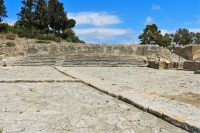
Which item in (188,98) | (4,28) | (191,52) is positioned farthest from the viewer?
(4,28)

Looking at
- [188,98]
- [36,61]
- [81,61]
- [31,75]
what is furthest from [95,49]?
[188,98]

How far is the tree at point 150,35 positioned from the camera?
1853 inches

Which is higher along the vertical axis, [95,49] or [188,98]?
[95,49]

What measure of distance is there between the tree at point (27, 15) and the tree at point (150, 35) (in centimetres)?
1504

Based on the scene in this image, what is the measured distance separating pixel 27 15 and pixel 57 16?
3.82 m

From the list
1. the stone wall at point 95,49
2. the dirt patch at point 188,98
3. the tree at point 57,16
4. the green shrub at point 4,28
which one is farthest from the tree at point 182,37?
the dirt patch at point 188,98

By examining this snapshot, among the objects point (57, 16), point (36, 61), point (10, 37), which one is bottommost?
point (36, 61)

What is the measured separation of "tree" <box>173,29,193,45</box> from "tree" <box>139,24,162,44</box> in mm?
10501

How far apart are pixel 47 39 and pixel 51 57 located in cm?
832

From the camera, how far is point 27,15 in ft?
143

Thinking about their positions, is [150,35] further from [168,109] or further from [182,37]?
[168,109]

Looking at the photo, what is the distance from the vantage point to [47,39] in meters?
34.0

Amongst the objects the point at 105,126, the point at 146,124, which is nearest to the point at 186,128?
the point at 146,124

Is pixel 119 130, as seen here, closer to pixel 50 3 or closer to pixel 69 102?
pixel 69 102
